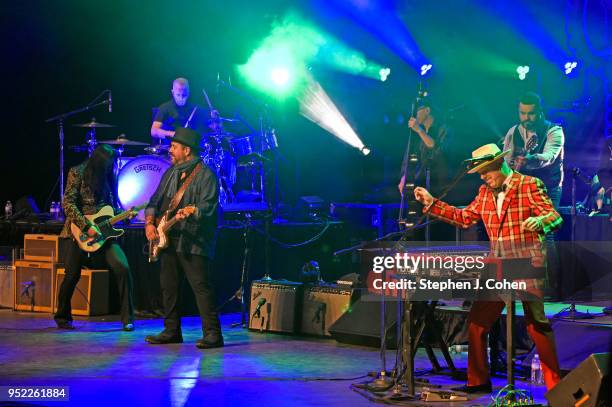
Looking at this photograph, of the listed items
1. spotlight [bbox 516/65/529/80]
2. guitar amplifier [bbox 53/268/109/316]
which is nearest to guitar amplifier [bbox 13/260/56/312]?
guitar amplifier [bbox 53/268/109/316]

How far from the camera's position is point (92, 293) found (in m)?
11.8

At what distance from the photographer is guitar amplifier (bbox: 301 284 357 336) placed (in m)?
10.3

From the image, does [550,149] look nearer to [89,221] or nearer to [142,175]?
[89,221]

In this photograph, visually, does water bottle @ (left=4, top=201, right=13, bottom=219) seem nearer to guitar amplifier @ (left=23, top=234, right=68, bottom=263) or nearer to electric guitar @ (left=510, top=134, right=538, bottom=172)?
guitar amplifier @ (left=23, top=234, right=68, bottom=263)

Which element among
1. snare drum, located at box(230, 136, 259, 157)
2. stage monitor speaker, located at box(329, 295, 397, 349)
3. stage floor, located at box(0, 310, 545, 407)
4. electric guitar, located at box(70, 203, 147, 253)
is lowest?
stage floor, located at box(0, 310, 545, 407)

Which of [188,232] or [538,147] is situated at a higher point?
[538,147]

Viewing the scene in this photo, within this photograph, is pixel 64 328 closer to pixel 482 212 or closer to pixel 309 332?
pixel 309 332

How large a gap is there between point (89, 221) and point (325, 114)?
263 inches

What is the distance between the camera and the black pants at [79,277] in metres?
10.7

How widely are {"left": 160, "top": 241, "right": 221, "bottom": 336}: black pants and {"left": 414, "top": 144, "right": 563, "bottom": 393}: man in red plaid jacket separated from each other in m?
3.19

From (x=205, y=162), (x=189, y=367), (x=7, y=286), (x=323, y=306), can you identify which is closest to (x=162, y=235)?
(x=189, y=367)

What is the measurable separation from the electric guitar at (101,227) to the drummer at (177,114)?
2.25m

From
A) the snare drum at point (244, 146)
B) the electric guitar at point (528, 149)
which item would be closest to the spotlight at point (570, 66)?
the electric guitar at point (528, 149)

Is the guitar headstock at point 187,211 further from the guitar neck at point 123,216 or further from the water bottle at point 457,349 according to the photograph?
the water bottle at point 457,349
